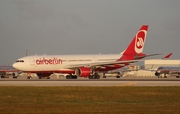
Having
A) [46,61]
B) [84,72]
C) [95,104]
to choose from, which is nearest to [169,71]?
[84,72]

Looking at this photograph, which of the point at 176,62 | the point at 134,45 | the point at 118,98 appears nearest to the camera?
the point at 118,98

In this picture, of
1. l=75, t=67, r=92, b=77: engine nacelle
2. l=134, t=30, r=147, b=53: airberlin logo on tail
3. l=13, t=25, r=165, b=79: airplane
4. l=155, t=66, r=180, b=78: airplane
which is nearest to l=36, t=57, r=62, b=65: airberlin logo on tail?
l=13, t=25, r=165, b=79: airplane

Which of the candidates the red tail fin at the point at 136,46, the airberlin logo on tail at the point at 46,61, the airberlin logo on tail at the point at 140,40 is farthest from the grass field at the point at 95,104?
the airberlin logo on tail at the point at 140,40

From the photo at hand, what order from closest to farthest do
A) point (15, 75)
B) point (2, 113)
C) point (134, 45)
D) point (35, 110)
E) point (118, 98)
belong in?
point (2, 113) < point (35, 110) < point (118, 98) < point (134, 45) < point (15, 75)

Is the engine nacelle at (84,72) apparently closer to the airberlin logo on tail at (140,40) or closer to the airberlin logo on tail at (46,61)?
the airberlin logo on tail at (46,61)

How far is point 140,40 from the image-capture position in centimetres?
8262

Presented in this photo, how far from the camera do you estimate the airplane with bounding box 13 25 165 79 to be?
73.6 metres

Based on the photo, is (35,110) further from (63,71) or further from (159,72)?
(159,72)

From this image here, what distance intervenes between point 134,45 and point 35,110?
56879 millimetres

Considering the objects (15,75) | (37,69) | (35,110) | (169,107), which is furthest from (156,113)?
(15,75)

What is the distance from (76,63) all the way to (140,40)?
1354 cm

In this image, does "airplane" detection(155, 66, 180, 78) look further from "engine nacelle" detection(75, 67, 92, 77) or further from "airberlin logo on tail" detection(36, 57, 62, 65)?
"airberlin logo on tail" detection(36, 57, 62, 65)

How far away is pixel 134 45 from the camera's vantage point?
8144 centimetres

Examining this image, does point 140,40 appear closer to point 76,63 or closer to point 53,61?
point 76,63
